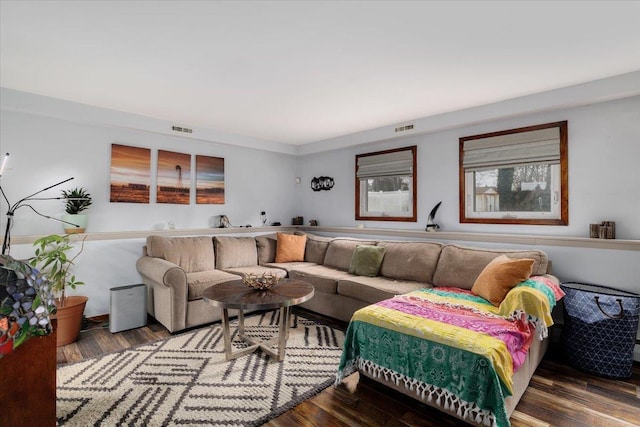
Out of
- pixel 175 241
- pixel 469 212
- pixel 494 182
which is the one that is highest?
pixel 494 182

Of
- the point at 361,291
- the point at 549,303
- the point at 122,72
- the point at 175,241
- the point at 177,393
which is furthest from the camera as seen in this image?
the point at 175,241

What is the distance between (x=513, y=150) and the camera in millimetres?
3402

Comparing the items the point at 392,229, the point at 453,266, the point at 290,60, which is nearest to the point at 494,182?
the point at 453,266

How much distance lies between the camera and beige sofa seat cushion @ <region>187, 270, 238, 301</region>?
11.0ft

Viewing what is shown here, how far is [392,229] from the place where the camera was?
4.40m

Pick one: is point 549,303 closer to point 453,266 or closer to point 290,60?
point 453,266

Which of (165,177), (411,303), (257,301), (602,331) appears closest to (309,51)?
(257,301)

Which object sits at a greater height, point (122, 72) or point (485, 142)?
point (122, 72)

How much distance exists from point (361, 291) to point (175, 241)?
238 centimetres

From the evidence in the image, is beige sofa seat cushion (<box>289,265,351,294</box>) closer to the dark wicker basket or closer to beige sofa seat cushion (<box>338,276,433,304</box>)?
beige sofa seat cushion (<box>338,276,433,304</box>)

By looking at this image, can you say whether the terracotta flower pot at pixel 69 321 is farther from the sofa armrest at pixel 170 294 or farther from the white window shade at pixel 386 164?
the white window shade at pixel 386 164

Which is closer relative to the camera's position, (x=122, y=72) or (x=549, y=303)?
(x=549, y=303)

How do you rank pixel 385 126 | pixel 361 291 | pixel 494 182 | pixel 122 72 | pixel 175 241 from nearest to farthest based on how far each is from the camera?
pixel 122 72
pixel 361 291
pixel 494 182
pixel 175 241
pixel 385 126

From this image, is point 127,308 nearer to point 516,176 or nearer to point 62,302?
point 62,302
